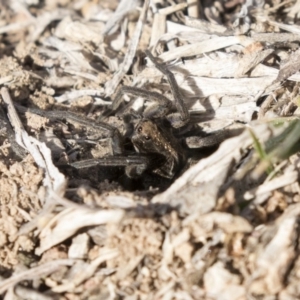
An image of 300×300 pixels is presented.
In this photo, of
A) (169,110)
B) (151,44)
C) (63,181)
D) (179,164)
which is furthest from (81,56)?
(63,181)

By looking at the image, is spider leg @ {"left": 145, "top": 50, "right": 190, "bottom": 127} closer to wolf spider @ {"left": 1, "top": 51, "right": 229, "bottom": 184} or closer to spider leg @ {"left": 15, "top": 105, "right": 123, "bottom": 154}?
wolf spider @ {"left": 1, "top": 51, "right": 229, "bottom": 184}

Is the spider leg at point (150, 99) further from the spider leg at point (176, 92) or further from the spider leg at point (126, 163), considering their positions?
the spider leg at point (126, 163)

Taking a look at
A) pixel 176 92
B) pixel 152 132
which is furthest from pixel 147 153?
pixel 176 92

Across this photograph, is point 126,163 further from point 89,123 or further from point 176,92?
point 176,92

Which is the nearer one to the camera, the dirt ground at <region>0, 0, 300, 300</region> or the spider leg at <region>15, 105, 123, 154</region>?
the dirt ground at <region>0, 0, 300, 300</region>

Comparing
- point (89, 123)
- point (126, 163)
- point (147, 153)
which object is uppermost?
point (89, 123)

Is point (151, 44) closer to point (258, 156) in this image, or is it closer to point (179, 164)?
point (179, 164)

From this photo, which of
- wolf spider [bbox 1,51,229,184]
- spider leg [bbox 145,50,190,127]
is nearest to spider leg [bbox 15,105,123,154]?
wolf spider [bbox 1,51,229,184]
